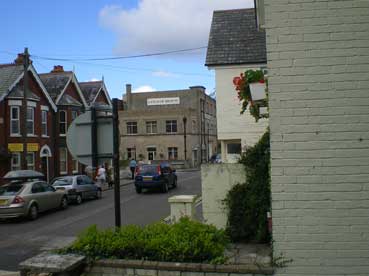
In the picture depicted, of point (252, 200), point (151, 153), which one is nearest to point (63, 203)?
point (252, 200)

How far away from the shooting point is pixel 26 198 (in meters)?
18.5

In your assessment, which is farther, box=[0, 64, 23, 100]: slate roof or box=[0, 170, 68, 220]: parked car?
box=[0, 64, 23, 100]: slate roof

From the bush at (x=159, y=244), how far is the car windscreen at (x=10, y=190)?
13064mm

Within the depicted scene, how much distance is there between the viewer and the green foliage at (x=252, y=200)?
8.96m

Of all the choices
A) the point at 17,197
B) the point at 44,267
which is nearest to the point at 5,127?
the point at 17,197

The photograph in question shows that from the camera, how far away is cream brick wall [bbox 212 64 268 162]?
19453 mm

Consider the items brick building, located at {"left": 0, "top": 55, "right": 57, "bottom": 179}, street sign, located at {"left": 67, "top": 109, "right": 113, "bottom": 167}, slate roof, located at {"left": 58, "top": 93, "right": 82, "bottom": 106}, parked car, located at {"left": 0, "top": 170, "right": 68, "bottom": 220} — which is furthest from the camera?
slate roof, located at {"left": 58, "top": 93, "right": 82, "bottom": 106}

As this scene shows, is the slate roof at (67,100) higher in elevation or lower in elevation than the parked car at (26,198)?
higher

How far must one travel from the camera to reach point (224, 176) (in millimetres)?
9797

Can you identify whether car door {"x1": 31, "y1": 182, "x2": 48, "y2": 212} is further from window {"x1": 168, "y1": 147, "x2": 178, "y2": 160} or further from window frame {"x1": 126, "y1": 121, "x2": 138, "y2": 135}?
window frame {"x1": 126, "y1": 121, "x2": 138, "y2": 135}

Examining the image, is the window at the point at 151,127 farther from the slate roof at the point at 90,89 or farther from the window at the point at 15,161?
the window at the point at 15,161

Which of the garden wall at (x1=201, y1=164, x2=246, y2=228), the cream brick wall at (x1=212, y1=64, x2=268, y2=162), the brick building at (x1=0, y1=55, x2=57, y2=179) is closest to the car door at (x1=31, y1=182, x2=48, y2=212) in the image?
the cream brick wall at (x1=212, y1=64, x2=268, y2=162)

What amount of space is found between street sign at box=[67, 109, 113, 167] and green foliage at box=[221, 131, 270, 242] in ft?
12.0

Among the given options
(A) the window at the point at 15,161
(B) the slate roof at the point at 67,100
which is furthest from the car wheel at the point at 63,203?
(B) the slate roof at the point at 67,100
